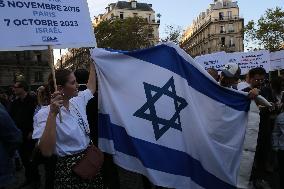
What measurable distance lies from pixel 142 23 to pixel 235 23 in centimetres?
5400

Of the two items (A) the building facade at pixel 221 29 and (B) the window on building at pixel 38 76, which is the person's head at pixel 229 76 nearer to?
(B) the window on building at pixel 38 76

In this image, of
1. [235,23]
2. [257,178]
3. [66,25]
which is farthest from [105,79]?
[235,23]

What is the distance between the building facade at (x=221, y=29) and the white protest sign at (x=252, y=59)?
8647 centimetres

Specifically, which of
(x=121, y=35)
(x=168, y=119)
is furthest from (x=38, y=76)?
(x=168, y=119)

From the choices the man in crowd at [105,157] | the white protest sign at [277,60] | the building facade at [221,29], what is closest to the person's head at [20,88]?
the man in crowd at [105,157]

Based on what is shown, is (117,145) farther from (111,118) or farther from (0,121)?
(0,121)

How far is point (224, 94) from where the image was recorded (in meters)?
4.48

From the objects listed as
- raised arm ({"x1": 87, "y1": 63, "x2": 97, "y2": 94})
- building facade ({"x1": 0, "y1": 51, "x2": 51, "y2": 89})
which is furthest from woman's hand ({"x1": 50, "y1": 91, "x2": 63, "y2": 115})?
building facade ({"x1": 0, "y1": 51, "x2": 51, "y2": 89})

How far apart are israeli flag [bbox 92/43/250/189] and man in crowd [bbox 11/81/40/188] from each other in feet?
12.4

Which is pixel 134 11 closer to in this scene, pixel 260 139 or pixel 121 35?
pixel 121 35

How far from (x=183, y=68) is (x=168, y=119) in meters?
0.54

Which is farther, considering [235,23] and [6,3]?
[235,23]

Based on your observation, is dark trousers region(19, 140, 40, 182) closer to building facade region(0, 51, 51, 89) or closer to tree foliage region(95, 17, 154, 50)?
tree foliage region(95, 17, 154, 50)

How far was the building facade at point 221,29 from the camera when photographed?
4075 inches
